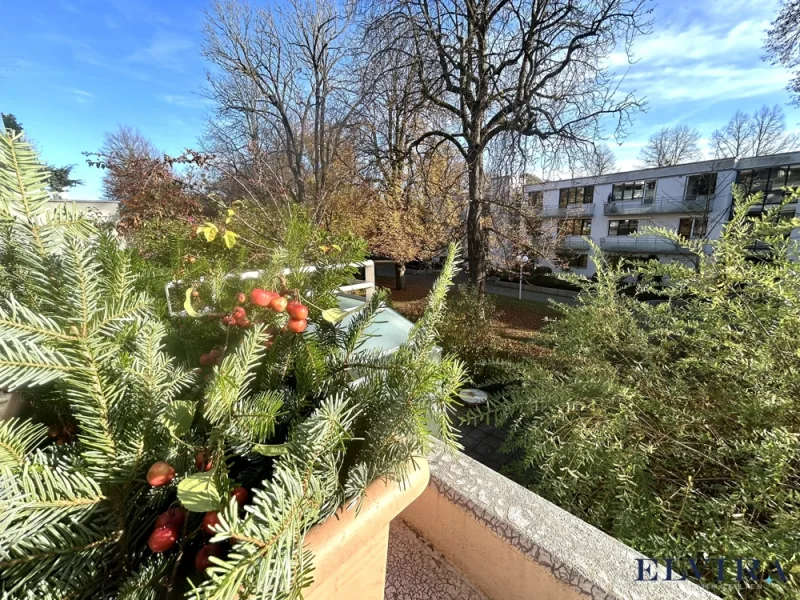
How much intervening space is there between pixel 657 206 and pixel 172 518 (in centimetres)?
2122

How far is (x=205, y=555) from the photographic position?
48 cm

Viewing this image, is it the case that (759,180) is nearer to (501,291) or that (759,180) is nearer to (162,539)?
(501,291)

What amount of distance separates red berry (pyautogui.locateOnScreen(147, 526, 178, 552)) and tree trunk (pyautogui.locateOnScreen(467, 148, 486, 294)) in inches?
271

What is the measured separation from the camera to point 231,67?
28.7 ft

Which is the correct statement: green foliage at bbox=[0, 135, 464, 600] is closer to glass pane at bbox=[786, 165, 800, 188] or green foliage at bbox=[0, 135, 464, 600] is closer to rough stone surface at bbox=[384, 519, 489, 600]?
rough stone surface at bbox=[384, 519, 489, 600]

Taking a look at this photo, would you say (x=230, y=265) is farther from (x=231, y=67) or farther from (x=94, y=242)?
(x=231, y=67)

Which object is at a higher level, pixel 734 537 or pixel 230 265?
pixel 230 265

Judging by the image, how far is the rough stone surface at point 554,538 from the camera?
0.75 m

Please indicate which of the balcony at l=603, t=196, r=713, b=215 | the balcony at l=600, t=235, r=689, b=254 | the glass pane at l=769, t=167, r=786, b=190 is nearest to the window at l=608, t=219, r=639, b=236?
the balcony at l=600, t=235, r=689, b=254

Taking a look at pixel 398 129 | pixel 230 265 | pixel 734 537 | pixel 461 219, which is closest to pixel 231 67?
pixel 398 129

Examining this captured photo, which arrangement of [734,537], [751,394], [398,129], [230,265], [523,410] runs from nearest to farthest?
[734,537]
[230,265]
[751,394]
[523,410]
[398,129]

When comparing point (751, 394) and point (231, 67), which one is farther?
point (231, 67)

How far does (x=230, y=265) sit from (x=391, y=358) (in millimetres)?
693

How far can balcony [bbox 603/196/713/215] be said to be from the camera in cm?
1516
